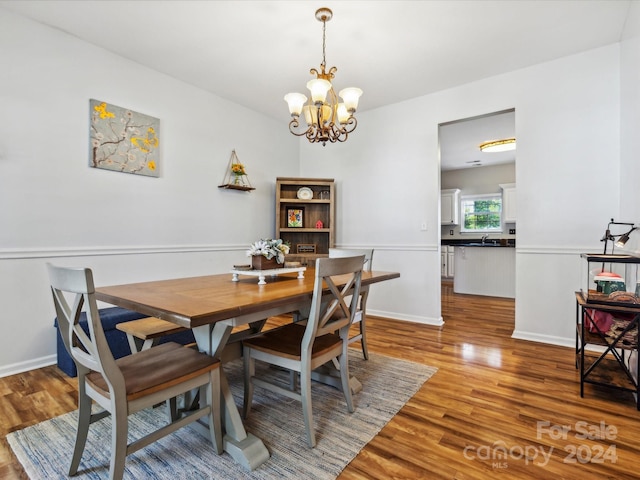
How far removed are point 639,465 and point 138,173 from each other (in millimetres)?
3820

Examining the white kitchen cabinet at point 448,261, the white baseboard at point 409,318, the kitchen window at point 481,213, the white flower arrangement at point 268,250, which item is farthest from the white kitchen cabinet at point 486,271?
the white flower arrangement at point 268,250

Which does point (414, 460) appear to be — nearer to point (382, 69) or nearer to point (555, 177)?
point (555, 177)

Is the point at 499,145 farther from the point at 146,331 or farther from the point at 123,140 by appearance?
the point at 146,331

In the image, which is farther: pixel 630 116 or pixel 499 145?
pixel 499 145

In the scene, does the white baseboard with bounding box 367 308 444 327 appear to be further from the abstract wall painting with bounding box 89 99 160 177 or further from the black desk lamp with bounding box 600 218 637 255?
the abstract wall painting with bounding box 89 99 160 177

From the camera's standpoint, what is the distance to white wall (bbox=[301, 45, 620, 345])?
9.11 ft

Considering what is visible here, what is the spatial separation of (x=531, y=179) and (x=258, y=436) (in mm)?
3172

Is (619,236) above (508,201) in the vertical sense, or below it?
below

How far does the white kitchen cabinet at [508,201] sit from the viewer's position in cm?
652

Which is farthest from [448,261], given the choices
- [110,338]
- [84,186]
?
[84,186]

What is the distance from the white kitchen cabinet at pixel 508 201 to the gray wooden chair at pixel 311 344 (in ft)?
19.9

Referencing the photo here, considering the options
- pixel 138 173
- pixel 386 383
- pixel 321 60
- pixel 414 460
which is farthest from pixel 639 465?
pixel 138 173

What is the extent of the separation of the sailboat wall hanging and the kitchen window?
17.7ft

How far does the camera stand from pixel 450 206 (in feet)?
→ 23.6
